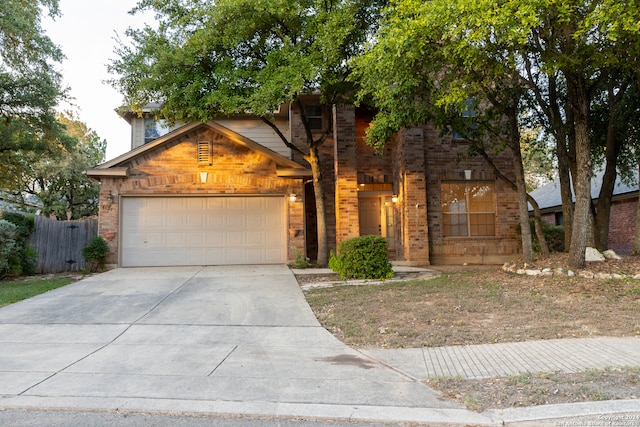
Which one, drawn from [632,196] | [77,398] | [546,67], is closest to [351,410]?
[77,398]

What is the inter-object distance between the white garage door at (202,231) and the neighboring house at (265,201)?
0.03m

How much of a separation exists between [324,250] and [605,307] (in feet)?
26.4

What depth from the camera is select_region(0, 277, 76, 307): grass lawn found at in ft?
28.9

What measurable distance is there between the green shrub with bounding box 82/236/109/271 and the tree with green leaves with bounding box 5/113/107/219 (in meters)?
7.32

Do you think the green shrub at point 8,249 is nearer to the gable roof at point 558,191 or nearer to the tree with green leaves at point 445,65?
the tree with green leaves at point 445,65

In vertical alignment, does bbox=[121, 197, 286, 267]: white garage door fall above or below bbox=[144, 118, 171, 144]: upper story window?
below

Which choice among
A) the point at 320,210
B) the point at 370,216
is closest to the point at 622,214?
the point at 370,216

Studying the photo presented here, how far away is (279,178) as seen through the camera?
1398 centimetres

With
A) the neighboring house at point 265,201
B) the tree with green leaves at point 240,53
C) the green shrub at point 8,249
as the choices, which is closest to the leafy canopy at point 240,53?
the tree with green leaves at point 240,53

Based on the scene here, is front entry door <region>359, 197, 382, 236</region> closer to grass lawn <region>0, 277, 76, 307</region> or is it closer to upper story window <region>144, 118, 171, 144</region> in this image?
upper story window <region>144, 118, 171, 144</region>

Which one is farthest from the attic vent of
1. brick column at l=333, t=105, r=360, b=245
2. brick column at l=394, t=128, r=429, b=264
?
brick column at l=394, t=128, r=429, b=264

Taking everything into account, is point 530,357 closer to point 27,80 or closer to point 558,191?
point 27,80

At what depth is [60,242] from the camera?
13344mm

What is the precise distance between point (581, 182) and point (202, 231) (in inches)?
413
